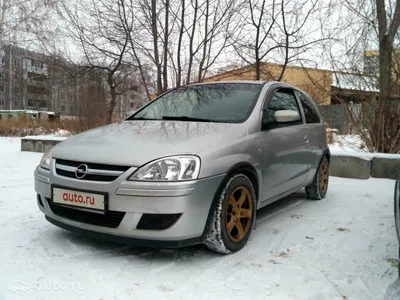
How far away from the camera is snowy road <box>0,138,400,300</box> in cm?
224

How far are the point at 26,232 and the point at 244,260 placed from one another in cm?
203

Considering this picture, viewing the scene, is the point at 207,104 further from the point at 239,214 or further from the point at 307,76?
the point at 307,76

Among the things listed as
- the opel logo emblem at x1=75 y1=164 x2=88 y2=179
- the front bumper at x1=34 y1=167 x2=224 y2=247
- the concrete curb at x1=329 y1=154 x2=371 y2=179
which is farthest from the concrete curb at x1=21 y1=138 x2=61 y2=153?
the front bumper at x1=34 y1=167 x2=224 y2=247

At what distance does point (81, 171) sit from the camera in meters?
2.60

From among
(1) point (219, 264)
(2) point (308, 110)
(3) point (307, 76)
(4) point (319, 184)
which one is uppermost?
(3) point (307, 76)

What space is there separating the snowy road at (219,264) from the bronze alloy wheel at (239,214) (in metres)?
0.17

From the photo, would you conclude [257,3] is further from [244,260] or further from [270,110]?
[244,260]

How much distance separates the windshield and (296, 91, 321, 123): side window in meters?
1.07

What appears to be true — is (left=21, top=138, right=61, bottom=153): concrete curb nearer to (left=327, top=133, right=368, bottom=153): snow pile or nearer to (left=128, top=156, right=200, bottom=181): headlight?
(left=327, top=133, right=368, bottom=153): snow pile

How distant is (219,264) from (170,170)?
834mm

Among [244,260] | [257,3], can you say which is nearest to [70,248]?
[244,260]

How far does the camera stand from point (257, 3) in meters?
10.0

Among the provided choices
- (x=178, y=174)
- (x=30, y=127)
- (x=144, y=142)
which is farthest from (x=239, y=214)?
(x=30, y=127)

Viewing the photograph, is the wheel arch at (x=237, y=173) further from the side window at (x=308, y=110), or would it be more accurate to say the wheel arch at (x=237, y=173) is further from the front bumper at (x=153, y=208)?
the side window at (x=308, y=110)
